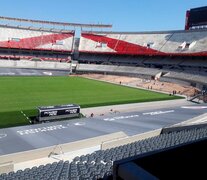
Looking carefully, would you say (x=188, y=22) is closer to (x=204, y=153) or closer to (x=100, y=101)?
(x=100, y=101)

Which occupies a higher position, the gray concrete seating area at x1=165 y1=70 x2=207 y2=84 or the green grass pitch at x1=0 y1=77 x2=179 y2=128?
the gray concrete seating area at x1=165 y1=70 x2=207 y2=84

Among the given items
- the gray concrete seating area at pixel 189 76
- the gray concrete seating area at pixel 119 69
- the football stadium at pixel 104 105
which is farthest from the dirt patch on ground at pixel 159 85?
the gray concrete seating area at pixel 119 69

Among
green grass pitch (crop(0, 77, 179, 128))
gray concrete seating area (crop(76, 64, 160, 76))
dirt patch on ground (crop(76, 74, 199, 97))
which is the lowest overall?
green grass pitch (crop(0, 77, 179, 128))

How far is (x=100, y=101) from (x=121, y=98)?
4.21m

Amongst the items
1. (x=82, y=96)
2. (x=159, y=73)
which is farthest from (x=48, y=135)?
(x=159, y=73)

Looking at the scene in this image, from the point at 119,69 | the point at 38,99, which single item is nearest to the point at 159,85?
the point at 119,69

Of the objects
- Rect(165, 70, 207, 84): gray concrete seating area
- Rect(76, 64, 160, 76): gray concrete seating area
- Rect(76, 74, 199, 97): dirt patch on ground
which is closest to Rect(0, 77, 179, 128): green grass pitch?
Rect(76, 74, 199, 97): dirt patch on ground

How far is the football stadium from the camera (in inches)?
358

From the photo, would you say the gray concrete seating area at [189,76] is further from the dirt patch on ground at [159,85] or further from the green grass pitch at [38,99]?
the green grass pitch at [38,99]

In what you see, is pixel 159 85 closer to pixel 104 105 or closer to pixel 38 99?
pixel 104 105

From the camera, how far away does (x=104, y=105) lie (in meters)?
30.7

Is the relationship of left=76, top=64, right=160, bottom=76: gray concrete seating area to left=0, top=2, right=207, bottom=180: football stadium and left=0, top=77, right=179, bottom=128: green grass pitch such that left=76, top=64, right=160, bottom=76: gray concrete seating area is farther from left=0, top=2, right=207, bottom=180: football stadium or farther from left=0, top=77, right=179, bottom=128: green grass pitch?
left=0, top=77, right=179, bottom=128: green grass pitch

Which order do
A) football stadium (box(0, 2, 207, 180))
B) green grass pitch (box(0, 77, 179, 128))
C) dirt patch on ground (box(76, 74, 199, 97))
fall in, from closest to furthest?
football stadium (box(0, 2, 207, 180)) < green grass pitch (box(0, 77, 179, 128)) < dirt patch on ground (box(76, 74, 199, 97))

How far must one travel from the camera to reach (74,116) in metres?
23.9
